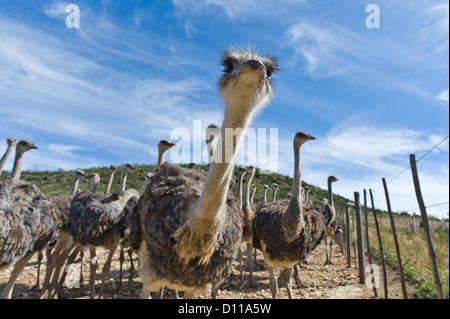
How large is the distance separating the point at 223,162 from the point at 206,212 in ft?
1.31

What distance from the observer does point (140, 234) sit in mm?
3539

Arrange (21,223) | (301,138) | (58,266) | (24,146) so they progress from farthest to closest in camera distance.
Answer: (24,146), (301,138), (58,266), (21,223)

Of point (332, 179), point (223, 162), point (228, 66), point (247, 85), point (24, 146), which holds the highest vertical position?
point (332, 179)

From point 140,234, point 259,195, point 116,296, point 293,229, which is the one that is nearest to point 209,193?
point 140,234

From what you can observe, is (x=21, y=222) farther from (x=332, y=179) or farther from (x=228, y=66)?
(x=332, y=179)

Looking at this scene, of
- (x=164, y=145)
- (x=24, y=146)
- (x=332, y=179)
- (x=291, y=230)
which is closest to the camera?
(x=291, y=230)

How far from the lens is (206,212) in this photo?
2201mm

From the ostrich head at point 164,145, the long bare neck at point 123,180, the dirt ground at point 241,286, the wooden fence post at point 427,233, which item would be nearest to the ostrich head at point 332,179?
the dirt ground at point 241,286

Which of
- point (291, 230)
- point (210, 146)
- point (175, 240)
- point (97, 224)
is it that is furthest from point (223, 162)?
point (97, 224)

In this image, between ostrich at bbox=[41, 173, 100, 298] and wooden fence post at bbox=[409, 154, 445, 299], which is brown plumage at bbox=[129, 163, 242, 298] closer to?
wooden fence post at bbox=[409, 154, 445, 299]

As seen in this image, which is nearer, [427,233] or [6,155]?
[427,233]

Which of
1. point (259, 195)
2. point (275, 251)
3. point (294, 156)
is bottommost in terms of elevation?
point (275, 251)
